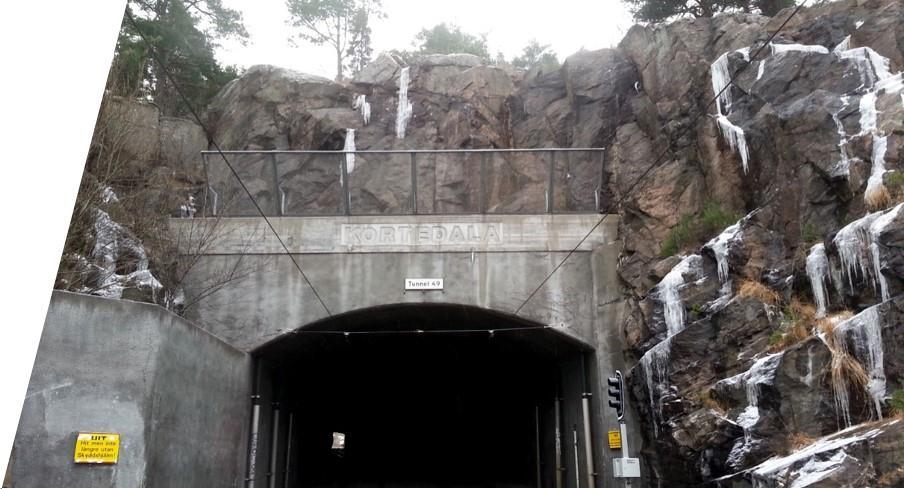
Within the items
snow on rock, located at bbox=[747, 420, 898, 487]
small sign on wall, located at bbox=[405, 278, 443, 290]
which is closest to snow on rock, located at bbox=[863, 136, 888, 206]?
snow on rock, located at bbox=[747, 420, 898, 487]

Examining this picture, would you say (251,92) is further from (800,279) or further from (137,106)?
(800,279)

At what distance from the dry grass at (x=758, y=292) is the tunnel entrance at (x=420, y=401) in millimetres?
4661

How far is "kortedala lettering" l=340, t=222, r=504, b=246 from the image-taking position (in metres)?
18.1

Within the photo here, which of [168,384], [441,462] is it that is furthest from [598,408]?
[441,462]

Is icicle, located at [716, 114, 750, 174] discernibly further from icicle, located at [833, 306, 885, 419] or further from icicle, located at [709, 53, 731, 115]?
icicle, located at [833, 306, 885, 419]

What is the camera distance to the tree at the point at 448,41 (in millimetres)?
41875

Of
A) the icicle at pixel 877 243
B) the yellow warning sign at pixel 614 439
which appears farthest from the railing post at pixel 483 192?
the icicle at pixel 877 243

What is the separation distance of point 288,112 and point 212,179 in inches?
317

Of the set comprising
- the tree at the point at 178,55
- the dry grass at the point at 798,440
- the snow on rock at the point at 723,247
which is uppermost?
the tree at the point at 178,55

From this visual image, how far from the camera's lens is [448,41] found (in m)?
42.5

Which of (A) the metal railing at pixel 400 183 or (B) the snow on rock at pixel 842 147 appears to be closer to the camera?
(B) the snow on rock at pixel 842 147

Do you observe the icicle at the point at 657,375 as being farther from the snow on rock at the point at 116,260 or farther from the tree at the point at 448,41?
the tree at the point at 448,41

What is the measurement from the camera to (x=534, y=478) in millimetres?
23719

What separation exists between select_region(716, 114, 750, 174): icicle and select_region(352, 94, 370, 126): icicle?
41.3 feet
